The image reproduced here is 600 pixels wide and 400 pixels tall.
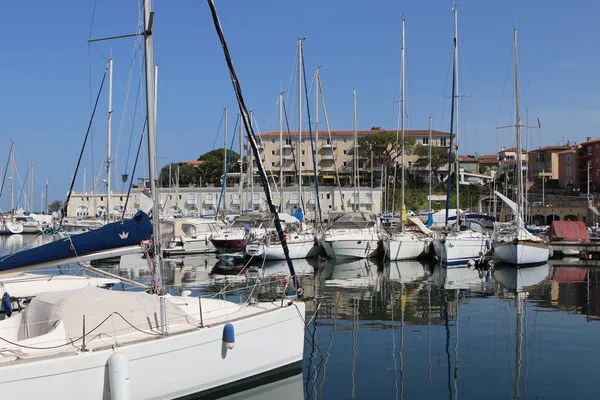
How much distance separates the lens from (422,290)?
2548 centimetres

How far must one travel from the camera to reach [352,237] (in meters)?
37.1

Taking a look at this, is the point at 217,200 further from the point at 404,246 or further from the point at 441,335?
the point at 441,335

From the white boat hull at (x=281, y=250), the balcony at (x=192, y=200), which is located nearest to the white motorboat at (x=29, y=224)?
the balcony at (x=192, y=200)

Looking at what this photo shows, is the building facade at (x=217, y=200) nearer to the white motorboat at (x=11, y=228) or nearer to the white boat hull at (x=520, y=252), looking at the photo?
the white motorboat at (x=11, y=228)

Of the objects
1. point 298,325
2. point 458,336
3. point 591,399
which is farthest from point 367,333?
point 591,399

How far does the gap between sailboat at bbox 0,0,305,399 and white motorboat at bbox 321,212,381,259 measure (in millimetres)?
23793

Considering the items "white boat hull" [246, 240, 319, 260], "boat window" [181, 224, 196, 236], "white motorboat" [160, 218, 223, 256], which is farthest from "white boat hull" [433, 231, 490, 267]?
"boat window" [181, 224, 196, 236]

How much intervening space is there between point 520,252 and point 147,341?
2779cm

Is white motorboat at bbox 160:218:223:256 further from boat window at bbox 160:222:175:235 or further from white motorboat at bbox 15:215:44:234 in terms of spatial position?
white motorboat at bbox 15:215:44:234

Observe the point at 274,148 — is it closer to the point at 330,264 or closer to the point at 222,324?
the point at 330,264

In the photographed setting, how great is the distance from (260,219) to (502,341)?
2710 centimetres

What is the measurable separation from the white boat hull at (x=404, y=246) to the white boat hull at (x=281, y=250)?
4.63m

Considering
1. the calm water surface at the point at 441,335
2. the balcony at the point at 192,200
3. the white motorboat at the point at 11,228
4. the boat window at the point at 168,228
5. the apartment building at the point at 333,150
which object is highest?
the apartment building at the point at 333,150

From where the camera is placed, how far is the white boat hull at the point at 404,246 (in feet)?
120
